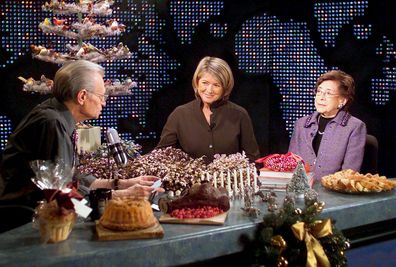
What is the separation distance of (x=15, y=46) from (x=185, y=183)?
4.08 meters

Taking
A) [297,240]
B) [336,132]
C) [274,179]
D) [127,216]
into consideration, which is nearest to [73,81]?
[127,216]

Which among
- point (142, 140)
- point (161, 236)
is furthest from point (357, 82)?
point (161, 236)

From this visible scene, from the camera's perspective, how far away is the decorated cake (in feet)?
7.74

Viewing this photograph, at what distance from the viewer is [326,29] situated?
650 centimetres

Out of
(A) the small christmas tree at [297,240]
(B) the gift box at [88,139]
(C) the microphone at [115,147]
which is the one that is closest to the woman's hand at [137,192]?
(C) the microphone at [115,147]

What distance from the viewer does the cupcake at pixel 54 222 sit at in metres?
2.27

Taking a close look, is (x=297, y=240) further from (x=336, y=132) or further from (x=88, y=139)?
(x=88, y=139)

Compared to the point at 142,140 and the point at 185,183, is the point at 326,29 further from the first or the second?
the point at 185,183

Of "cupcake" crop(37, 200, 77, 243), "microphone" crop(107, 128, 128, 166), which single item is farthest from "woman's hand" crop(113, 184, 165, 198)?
"cupcake" crop(37, 200, 77, 243)

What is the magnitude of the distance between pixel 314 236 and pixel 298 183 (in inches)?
16.8

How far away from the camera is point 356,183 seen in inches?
121

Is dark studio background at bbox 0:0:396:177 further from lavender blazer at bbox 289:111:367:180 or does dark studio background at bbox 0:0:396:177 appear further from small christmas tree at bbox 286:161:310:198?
small christmas tree at bbox 286:161:310:198

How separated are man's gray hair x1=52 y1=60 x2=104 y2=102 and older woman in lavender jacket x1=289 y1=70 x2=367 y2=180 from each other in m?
2.01

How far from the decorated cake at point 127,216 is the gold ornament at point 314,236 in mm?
679
